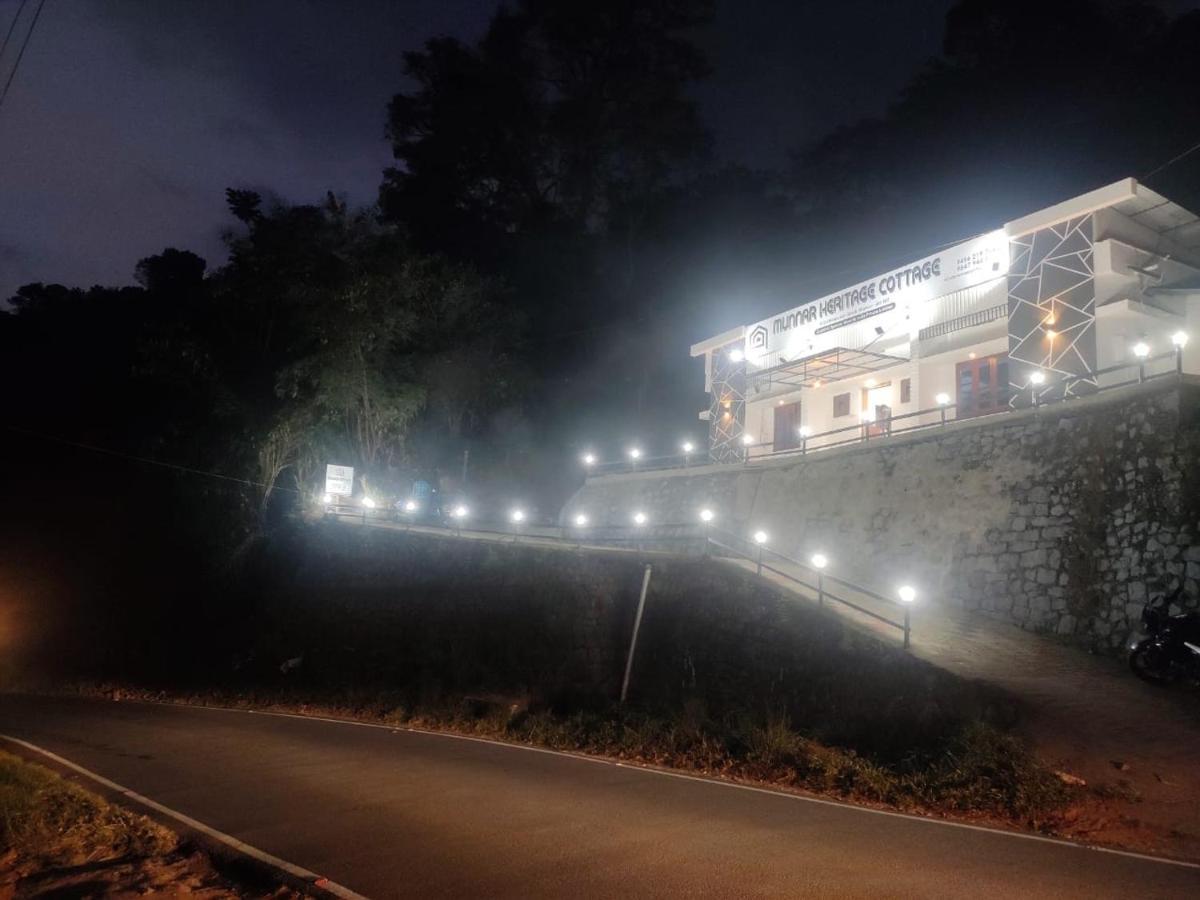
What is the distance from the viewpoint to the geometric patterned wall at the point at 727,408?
1216 inches

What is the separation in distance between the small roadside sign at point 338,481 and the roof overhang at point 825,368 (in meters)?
15.3

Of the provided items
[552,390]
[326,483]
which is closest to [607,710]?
[326,483]

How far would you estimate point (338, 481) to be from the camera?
99.0 ft

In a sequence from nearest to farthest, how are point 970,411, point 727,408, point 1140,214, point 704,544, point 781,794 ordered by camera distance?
point 781,794
point 1140,214
point 704,544
point 970,411
point 727,408

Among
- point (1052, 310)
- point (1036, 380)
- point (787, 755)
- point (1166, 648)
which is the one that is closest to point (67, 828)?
point (787, 755)

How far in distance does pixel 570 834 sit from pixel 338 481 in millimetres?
24698

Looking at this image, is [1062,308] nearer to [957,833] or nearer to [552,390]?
[957,833]

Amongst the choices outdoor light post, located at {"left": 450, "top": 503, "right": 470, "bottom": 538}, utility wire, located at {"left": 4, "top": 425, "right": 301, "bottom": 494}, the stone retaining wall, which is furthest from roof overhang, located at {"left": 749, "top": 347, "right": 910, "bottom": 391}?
utility wire, located at {"left": 4, "top": 425, "right": 301, "bottom": 494}

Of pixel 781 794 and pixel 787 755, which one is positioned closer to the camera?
pixel 781 794

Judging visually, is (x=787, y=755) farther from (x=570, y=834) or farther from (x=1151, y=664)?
(x=1151, y=664)

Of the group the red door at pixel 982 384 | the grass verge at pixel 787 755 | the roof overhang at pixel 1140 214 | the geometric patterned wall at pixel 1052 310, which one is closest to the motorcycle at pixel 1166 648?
the grass verge at pixel 787 755

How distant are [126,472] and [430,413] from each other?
13.0m

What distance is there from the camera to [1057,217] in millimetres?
20453

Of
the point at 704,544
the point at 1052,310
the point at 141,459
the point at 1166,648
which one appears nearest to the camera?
the point at 1166,648
